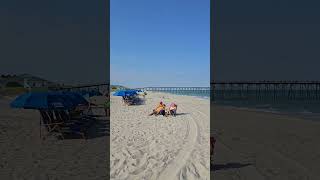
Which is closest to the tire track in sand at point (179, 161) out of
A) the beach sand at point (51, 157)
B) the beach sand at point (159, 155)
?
the beach sand at point (159, 155)

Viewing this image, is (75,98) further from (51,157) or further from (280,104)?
(280,104)

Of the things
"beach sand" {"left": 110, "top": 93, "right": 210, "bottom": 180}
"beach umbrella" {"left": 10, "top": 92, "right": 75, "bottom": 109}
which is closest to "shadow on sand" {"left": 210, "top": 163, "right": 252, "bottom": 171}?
"beach sand" {"left": 110, "top": 93, "right": 210, "bottom": 180}

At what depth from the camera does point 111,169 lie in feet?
22.2

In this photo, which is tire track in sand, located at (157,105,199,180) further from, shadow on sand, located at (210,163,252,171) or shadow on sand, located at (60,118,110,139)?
shadow on sand, located at (60,118,110,139)

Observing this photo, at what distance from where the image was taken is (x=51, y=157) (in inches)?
314

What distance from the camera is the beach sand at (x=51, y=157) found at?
21.2 feet

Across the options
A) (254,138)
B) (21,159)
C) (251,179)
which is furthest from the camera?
(254,138)

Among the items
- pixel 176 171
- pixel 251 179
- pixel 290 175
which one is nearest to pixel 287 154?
pixel 290 175

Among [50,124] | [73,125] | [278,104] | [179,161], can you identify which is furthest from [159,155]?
[278,104]

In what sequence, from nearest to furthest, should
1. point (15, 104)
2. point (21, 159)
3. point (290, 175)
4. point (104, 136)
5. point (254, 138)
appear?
point (290, 175) → point (21, 159) → point (15, 104) → point (104, 136) → point (254, 138)

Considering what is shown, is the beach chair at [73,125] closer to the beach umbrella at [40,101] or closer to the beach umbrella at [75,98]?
the beach umbrella at [75,98]

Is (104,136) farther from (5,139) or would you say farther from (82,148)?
(5,139)

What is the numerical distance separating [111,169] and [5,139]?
5.23 m

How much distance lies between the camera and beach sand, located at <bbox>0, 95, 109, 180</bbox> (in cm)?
645
